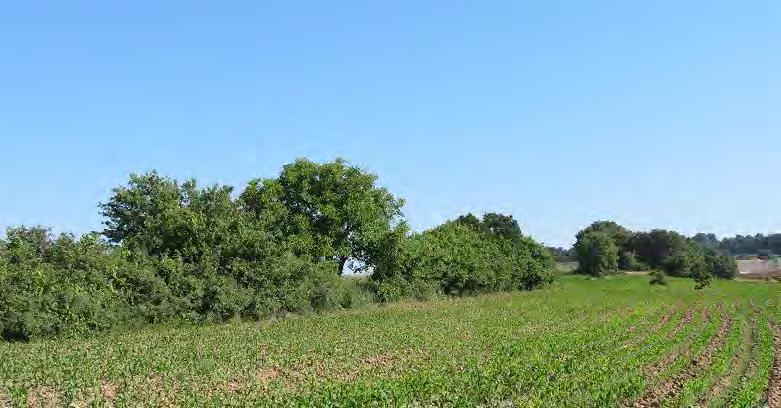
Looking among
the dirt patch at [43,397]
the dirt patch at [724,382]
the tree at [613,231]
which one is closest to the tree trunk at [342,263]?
the dirt patch at [724,382]

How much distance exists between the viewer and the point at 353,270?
55.9 metres

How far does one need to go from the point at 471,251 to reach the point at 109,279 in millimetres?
44320

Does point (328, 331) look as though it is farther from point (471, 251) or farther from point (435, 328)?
point (471, 251)

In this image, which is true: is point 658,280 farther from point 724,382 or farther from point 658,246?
point 724,382

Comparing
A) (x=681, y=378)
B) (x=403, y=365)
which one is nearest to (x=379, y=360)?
(x=403, y=365)

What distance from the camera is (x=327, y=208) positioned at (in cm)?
5194

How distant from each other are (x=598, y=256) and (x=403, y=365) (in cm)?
10616

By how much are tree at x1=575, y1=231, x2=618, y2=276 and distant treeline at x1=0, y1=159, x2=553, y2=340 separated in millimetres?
58223

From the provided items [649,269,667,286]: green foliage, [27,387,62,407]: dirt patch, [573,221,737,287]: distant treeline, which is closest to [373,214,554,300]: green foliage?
[649,269,667,286]: green foliage

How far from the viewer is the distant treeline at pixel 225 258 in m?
28.9

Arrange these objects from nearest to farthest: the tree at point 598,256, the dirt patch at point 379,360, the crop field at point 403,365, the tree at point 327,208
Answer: the crop field at point 403,365, the dirt patch at point 379,360, the tree at point 327,208, the tree at point 598,256

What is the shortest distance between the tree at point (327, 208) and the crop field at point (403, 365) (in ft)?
54.1

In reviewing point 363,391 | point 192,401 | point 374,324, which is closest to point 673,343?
point 374,324

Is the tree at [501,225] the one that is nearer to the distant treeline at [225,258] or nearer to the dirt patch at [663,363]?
the distant treeline at [225,258]
